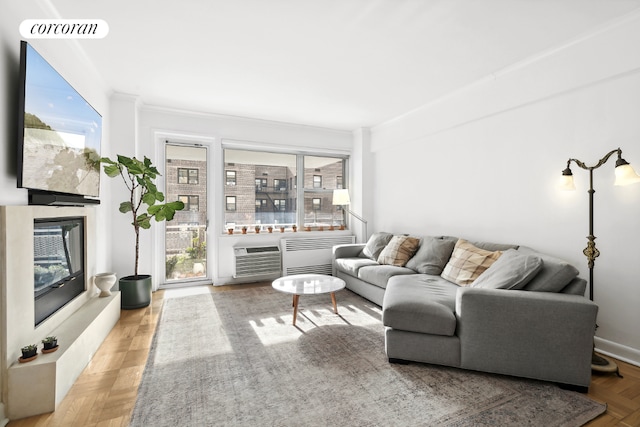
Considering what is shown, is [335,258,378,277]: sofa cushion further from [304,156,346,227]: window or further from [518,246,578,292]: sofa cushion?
[518,246,578,292]: sofa cushion

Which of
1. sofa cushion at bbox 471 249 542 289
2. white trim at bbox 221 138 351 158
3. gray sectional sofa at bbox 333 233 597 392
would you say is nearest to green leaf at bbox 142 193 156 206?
white trim at bbox 221 138 351 158

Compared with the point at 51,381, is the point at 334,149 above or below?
above

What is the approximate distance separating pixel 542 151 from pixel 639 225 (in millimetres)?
973

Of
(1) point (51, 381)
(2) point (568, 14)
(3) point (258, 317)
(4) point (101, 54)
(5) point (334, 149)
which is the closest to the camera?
(1) point (51, 381)

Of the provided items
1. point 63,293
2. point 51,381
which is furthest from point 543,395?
point 63,293

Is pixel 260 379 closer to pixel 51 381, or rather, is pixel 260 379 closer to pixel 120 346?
pixel 51 381

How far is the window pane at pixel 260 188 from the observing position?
4.88 metres

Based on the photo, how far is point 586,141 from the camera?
2.59 meters

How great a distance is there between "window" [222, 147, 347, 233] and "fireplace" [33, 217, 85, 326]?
7.14ft

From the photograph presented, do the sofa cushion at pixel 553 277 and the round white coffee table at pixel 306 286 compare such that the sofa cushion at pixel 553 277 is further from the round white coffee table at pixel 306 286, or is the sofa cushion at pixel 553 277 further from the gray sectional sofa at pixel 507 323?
the round white coffee table at pixel 306 286

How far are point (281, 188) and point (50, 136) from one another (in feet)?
11.1

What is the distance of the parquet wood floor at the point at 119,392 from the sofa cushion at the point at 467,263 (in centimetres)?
107

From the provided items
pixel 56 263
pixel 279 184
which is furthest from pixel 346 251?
pixel 56 263

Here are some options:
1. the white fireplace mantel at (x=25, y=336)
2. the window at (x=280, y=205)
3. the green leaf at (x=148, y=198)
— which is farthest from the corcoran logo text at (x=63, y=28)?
the window at (x=280, y=205)
